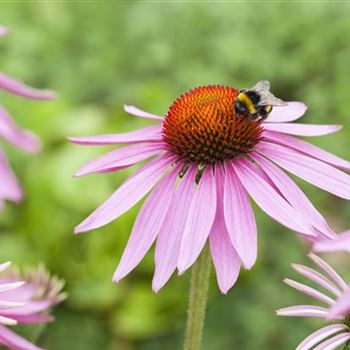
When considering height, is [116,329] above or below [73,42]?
below

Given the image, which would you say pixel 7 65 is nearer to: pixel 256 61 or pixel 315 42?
pixel 256 61

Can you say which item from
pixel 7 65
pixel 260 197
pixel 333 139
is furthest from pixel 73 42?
pixel 260 197

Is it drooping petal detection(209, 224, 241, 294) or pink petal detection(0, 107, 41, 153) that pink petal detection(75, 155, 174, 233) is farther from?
pink petal detection(0, 107, 41, 153)

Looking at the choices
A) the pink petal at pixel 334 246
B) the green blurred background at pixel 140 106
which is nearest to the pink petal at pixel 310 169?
the pink petal at pixel 334 246

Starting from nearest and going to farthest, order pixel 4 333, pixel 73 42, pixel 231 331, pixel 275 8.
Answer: pixel 4 333, pixel 231 331, pixel 275 8, pixel 73 42

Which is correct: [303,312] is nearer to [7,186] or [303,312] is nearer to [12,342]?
[12,342]

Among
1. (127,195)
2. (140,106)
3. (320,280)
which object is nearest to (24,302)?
(127,195)

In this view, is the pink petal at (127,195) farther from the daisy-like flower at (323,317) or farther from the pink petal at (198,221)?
the daisy-like flower at (323,317)
